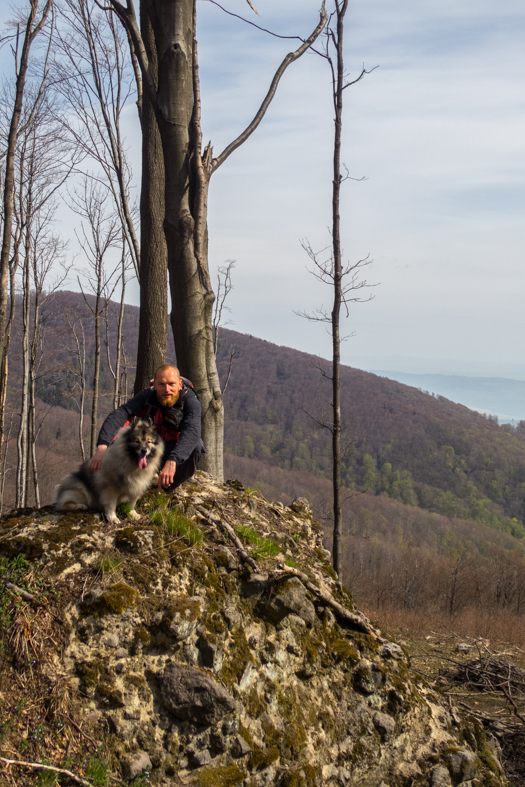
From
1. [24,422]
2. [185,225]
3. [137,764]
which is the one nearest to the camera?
[137,764]

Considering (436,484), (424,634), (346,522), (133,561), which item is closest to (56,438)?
(346,522)

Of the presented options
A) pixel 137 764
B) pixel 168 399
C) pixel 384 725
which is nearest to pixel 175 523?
pixel 168 399

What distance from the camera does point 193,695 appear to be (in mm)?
4125

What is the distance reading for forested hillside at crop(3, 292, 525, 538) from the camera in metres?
86.7

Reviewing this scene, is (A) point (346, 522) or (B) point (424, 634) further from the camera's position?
(A) point (346, 522)

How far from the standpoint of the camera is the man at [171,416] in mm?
5535

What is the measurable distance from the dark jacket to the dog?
257 millimetres

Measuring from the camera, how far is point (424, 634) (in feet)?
59.3

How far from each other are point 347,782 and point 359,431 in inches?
3787

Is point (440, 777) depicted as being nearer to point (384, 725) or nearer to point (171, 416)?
point (384, 725)

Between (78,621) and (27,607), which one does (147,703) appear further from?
(27,607)

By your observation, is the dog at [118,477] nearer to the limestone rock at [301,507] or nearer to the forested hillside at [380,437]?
the limestone rock at [301,507]

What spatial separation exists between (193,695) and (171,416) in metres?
2.78

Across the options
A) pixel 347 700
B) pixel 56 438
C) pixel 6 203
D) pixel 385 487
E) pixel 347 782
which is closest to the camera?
pixel 347 782
